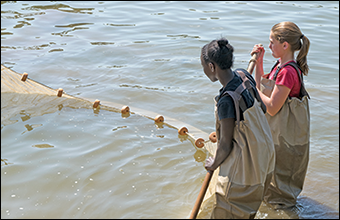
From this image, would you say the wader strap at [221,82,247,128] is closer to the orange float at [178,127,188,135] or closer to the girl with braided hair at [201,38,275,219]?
the girl with braided hair at [201,38,275,219]

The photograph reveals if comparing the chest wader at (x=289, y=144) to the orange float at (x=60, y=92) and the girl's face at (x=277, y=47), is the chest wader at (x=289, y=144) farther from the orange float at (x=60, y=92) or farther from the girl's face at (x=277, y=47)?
the orange float at (x=60, y=92)

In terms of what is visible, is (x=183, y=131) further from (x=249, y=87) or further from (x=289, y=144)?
(x=249, y=87)

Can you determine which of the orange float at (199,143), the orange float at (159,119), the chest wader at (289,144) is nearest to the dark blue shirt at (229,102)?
the chest wader at (289,144)

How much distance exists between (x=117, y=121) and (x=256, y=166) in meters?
2.95

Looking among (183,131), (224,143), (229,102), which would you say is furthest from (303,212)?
(183,131)

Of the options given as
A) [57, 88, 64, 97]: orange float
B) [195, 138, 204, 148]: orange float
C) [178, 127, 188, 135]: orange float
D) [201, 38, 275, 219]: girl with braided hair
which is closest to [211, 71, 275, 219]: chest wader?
[201, 38, 275, 219]: girl with braided hair

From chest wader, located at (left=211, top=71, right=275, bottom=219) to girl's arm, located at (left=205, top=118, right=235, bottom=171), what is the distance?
0.18 feet

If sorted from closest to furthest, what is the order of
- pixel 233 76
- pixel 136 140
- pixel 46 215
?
1. pixel 233 76
2. pixel 46 215
3. pixel 136 140

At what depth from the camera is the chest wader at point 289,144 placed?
317 cm

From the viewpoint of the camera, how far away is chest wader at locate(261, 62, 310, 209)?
10.4ft

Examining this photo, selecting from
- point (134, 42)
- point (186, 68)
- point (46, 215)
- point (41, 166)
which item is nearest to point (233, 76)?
point (46, 215)

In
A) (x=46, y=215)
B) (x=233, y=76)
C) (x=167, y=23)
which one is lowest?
(x=46, y=215)

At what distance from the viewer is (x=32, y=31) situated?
9.81m

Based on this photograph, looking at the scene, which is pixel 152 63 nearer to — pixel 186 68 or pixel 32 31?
pixel 186 68
